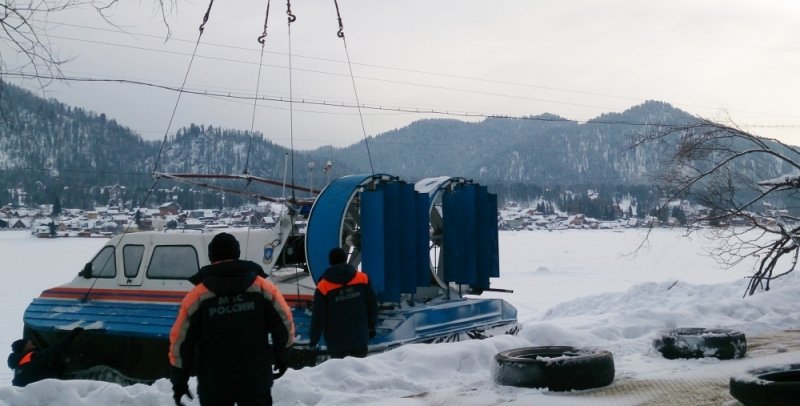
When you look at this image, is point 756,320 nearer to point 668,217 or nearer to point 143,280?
point 668,217

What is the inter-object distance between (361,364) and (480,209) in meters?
3.49

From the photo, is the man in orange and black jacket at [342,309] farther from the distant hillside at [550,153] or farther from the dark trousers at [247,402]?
the distant hillside at [550,153]

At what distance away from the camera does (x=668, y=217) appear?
50.5ft

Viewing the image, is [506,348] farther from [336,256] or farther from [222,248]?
[222,248]

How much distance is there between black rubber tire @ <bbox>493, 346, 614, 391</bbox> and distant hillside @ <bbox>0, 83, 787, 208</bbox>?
13.8ft

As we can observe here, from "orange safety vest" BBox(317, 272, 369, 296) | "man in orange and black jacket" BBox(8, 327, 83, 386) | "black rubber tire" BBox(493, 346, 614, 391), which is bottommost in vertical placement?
"man in orange and black jacket" BBox(8, 327, 83, 386)

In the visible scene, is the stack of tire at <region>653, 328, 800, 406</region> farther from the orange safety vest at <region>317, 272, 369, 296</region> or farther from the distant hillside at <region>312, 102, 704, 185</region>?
the distant hillside at <region>312, 102, 704, 185</region>

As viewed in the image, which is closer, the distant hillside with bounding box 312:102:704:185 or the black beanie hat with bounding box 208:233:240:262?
the black beanie hat with bounding box 208:233:240:262

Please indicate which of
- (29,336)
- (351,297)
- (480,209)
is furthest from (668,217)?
(29,336)

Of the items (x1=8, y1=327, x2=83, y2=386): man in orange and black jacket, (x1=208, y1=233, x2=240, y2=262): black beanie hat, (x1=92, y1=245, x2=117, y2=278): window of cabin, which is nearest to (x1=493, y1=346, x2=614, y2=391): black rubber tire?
(x1=208, y1=233, x2=240, y2=262): black beanie hat

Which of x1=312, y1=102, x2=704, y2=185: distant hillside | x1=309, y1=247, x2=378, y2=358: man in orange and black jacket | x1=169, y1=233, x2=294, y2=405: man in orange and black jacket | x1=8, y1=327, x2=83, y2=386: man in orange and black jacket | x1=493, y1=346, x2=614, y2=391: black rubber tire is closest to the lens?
x1=169, y1=233, x2=294, y2=405: man in orange and black jacket

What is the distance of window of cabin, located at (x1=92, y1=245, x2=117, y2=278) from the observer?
9.97 m

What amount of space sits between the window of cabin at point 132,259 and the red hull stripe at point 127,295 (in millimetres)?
266

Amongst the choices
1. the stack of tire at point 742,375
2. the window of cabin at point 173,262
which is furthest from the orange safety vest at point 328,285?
the stack of tire at point 742,375
